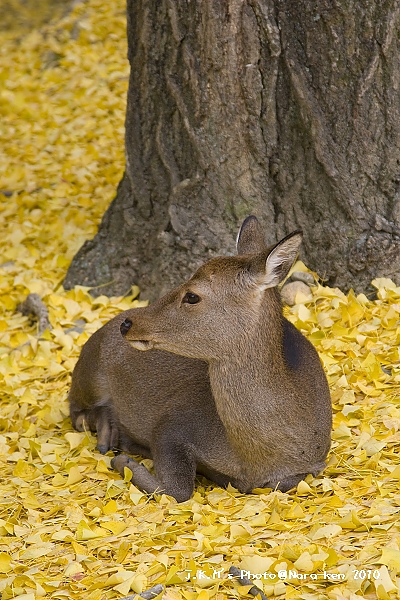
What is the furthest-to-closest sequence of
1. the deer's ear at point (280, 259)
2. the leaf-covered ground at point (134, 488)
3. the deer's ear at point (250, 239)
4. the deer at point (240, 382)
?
1. the deer's ear at point (250, 239)
2. the deer at point (240, 382)
3. the deer's ear at point (280, 259)
4. the leaf-covered ground at point (134, 488)

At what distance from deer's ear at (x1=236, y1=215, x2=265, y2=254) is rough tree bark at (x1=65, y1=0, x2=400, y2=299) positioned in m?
1.36

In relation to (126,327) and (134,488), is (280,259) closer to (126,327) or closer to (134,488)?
(126,327)

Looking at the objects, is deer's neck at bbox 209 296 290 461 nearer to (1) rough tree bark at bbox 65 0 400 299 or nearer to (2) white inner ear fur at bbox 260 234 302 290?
(2) white inner ear fur at bbox 260 234 302 290

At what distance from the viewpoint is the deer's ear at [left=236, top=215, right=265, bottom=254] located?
17.5ft

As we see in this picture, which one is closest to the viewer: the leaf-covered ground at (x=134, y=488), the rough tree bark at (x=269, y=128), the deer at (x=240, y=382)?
the leaf-covered ground at (x=134, y=488)

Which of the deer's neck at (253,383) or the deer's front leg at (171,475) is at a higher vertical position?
the deer's neck at (253,383)

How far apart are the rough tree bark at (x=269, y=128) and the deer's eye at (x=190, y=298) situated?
194 cm

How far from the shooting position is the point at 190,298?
4.95 meters

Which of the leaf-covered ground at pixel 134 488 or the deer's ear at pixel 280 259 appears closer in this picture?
the leaf-covered ground at pixel 134 488

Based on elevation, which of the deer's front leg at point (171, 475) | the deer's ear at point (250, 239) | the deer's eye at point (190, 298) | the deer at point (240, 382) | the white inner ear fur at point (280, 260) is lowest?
the deer's front leg at point (171, 475)

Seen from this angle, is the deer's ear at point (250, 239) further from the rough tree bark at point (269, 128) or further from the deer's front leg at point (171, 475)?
the rough tree bark at point (269, 128)

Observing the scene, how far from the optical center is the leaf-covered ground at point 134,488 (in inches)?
163

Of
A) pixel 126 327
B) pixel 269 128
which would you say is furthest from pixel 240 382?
pixel 269 128

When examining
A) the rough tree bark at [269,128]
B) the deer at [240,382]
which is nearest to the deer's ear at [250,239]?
the deer at [240,382]
